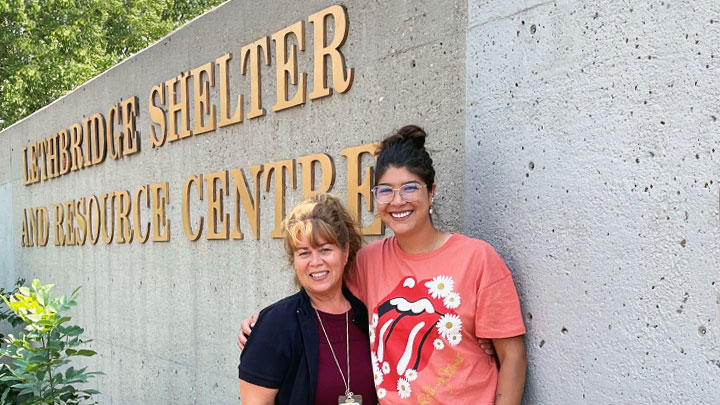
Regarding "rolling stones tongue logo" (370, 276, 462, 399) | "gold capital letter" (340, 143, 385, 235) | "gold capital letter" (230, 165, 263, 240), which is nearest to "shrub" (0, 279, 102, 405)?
"gold capital letter" (230, 165, 263, 240)

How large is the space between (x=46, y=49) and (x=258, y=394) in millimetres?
11436

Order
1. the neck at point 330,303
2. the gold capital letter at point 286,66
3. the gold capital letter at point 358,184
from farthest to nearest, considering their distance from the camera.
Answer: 1. the gold capital letter at point 286,66
2. the gold capital letter at point 358,184
3. the neck at point 330,303

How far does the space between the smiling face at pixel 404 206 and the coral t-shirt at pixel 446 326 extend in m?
0.11

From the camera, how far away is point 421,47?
2.95m

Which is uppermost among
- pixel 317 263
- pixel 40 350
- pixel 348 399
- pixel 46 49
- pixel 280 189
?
pixel 46 49

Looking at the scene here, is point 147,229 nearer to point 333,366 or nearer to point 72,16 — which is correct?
point 333,366

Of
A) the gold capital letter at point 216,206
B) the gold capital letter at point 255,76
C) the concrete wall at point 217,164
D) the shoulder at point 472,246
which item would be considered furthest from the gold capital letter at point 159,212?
the shoulder at point 472,246

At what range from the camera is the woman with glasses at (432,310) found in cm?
221

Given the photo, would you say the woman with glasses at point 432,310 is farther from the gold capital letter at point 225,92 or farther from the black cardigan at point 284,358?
the gold capital letter at point 225,92

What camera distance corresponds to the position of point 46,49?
12148 millimetres

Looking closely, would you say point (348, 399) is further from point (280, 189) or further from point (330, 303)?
point (280, 189)

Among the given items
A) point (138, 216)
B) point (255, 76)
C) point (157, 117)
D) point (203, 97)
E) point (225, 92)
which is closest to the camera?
point (255, 76)

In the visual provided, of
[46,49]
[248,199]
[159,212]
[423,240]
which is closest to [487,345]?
[423,240]

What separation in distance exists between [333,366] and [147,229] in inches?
136
